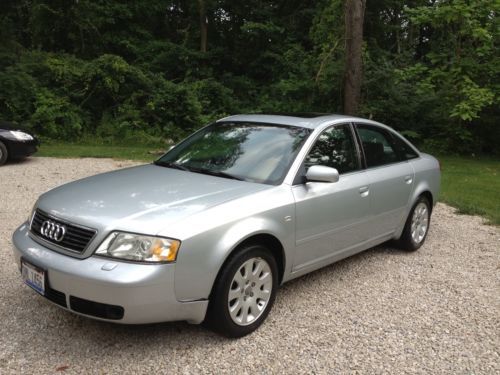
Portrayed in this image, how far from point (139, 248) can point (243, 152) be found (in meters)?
1.54

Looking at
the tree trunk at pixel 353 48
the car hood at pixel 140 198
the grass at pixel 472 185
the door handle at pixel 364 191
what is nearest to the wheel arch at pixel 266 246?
the car hood at pixel 140 198

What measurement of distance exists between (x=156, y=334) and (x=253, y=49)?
2032 cm

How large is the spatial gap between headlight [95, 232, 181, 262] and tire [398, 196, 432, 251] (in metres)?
3.32

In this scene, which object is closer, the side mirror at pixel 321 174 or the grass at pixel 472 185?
the side mirror at pixel 321 174

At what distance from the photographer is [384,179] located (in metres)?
4.95

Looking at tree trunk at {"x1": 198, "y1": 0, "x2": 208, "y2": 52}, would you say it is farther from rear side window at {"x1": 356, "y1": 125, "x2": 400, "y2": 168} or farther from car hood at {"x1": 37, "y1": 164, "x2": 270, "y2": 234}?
car hood at {"x1": 37, "y1": 164, "x2": 270, "y2": 234}

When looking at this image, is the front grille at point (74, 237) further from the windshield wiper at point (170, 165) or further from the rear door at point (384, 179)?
the rear door at point (384, 179)

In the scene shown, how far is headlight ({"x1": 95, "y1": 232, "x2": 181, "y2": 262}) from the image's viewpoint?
10.0ft

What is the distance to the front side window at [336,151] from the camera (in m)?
4.33

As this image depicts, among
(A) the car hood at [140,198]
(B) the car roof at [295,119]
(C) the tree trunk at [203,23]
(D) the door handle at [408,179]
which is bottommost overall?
(D) the door handle at [408,179]

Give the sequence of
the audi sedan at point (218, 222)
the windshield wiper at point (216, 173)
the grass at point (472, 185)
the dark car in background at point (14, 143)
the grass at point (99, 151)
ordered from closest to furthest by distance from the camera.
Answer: the audi sedan at point (218, 222), the windshield wiper at point (216, 173), the grass at point (472, 185), the dark car in background at point (14, 143), the grass at point (99, 151)

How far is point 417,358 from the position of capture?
3.40m

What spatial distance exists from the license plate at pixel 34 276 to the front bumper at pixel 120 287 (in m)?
0.05

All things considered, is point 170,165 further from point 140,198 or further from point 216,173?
point 140,198
